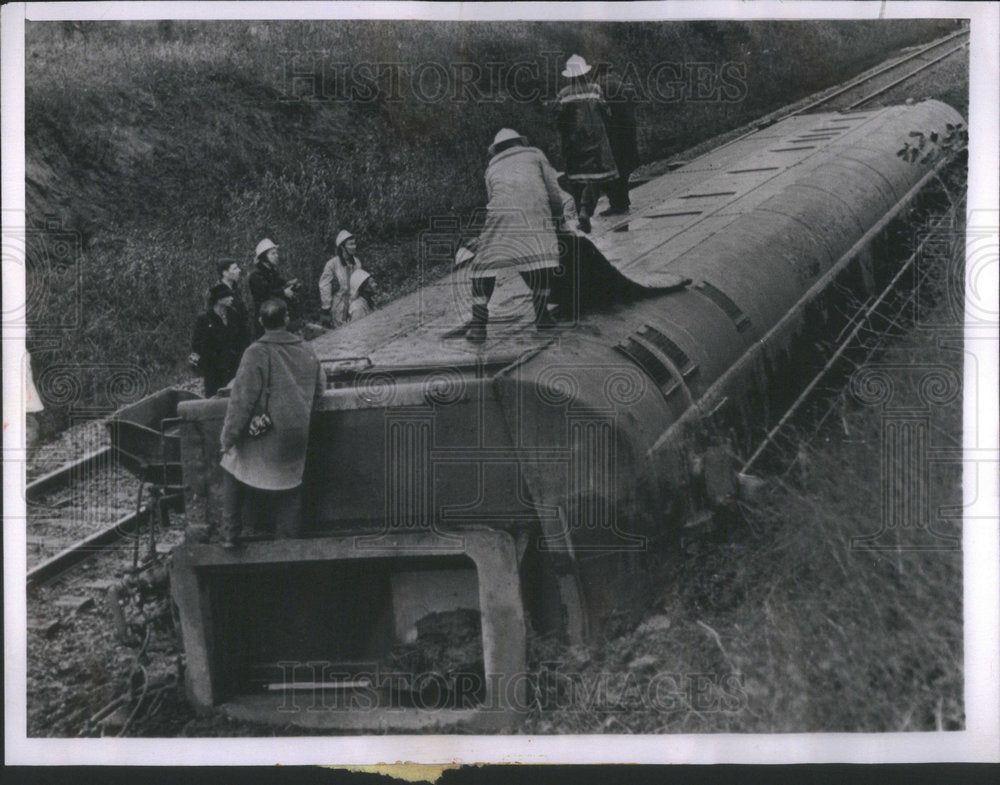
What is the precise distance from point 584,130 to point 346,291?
138 centimetres

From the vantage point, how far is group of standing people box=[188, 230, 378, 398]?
5.81 metres

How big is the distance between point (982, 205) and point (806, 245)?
2.77 ft

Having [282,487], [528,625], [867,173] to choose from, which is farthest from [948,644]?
[282,487]

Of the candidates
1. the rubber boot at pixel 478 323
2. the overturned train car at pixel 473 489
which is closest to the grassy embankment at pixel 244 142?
the rubber boot at pixel 478 323

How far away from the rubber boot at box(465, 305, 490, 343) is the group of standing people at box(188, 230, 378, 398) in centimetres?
56

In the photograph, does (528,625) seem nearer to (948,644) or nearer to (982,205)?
(948,644)

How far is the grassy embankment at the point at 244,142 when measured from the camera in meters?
5.89

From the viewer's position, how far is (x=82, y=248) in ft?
19.4

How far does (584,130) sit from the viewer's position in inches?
236

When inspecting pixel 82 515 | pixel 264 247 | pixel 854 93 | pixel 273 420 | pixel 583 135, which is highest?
pixel 854 93

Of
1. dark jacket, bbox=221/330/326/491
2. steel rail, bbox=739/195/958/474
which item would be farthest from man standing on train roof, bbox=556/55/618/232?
dark jacket, bbox=221/330/326/491

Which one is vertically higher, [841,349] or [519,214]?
[519,214]

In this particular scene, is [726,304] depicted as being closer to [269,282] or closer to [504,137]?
[504,137]

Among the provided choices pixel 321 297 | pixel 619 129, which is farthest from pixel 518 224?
pixel 321 297
